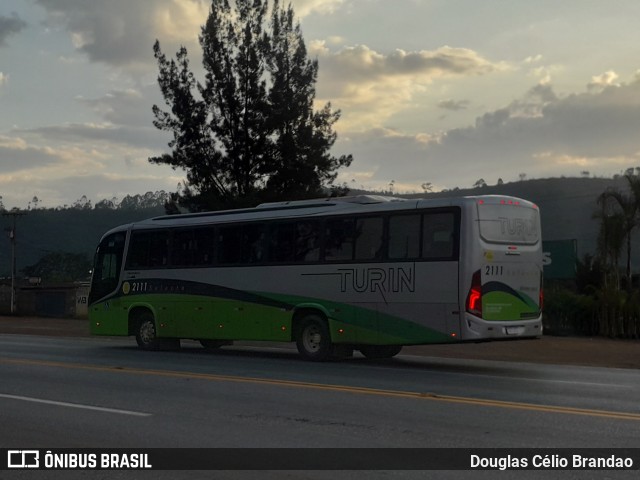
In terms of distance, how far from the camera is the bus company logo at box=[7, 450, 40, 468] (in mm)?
8758

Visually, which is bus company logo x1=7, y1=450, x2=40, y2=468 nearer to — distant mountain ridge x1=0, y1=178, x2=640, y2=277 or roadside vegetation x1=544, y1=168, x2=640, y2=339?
roadside vegetation x1=544, y1=168, x2=640, y2=339

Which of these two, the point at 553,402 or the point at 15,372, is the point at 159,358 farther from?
the point at 553,402

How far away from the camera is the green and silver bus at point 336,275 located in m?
18.2

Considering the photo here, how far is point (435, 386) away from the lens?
14.9 meters

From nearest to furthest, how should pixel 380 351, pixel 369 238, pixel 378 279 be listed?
pixel 378 279, pixel 369 238, pixel 380 351

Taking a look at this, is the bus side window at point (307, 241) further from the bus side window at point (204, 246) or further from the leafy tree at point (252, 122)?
the leafy tree at point (252, 122)

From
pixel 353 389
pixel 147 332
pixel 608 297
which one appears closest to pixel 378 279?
pixel 353 389

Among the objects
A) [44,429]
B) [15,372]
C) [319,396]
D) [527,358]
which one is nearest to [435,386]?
[319,396]

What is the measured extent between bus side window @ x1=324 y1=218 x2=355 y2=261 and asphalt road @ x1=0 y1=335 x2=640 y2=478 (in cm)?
237

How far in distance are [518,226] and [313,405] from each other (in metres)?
8.02

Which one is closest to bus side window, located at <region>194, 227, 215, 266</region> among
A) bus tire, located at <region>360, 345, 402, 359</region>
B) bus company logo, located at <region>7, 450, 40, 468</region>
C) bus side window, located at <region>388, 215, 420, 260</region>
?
bus tire, located at <region>360, 345, 402, 359</region>

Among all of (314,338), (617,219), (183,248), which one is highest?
(617,219)

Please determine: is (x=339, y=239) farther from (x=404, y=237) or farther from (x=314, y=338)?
(x=314, y=338)

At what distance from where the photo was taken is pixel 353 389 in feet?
46.8
